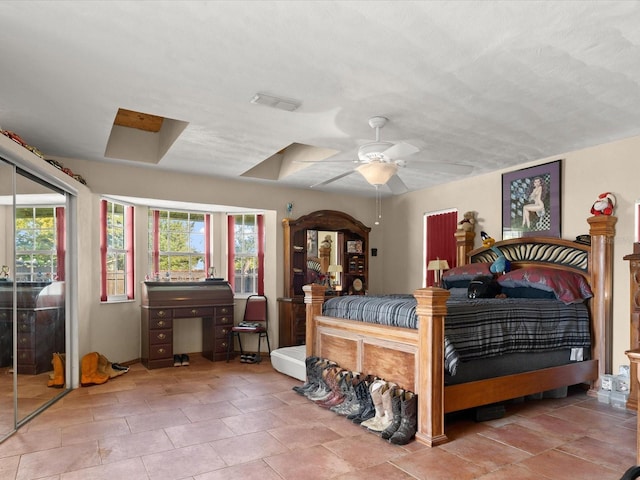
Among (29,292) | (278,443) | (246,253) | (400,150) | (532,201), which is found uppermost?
(400,150)

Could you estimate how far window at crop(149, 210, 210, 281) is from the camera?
6516 millimetres

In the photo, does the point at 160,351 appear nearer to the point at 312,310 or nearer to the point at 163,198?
the point at 163,198

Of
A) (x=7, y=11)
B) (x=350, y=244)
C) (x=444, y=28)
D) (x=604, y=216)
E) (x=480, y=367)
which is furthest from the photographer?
(x=350, y=244)

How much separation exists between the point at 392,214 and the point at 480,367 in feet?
14.2

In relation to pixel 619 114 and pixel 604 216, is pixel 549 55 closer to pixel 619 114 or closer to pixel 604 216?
pixel 619 114

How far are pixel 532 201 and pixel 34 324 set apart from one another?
5.31m

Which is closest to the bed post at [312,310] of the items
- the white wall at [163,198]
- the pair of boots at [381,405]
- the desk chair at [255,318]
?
the pair of boots at [381,405]

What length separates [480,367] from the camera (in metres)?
3.62

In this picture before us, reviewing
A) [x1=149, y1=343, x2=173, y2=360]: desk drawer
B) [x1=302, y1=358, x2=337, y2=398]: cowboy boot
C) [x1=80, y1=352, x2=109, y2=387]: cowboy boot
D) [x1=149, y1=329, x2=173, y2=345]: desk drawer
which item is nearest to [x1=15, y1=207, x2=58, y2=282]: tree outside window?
[x1=80, y1=352, x2=109, y2=387]: cowboy boot

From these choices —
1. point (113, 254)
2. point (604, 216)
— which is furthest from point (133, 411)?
point (604, 216)

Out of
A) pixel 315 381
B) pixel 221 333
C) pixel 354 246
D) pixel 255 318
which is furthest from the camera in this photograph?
pixel 354 246

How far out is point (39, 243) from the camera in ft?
13.0

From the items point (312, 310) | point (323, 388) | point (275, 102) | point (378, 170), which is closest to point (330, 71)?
point (275, 102)

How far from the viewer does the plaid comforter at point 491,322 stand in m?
3.49
